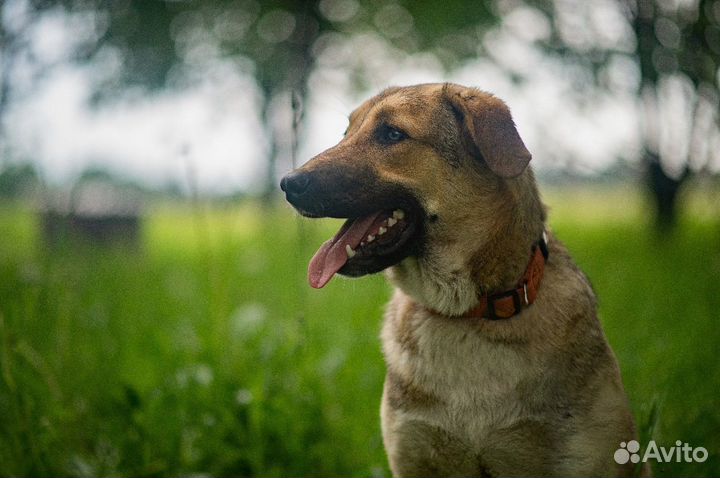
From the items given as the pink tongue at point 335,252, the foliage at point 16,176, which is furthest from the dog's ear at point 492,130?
the foliage at point 16,176

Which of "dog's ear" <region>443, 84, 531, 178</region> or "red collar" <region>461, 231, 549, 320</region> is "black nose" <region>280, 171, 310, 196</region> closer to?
"dog's ear" <region>443, 84, 531, 178</region>

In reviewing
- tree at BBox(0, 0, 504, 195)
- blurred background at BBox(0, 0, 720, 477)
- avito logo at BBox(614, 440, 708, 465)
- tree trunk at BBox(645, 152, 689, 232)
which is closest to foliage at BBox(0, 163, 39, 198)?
blurred background at BBox(0, 0, 720, 477)

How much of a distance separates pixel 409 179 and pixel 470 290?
57 cm

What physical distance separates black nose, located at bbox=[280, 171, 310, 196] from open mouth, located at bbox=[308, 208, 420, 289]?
29 centimetres

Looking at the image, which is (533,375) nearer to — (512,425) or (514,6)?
(512,425)

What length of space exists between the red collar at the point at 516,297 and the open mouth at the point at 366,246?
0.41m

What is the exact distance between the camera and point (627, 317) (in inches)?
216

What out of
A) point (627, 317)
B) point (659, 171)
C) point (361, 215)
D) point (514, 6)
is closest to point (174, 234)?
point (514, 6)

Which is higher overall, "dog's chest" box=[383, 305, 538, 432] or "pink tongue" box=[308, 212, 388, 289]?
"pink tongue" box=[308, 212, 388, 289]

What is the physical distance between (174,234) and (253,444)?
14.2 metres

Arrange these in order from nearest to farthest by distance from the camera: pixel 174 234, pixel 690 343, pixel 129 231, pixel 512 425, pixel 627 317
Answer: pixel 512 425, pixel 690 343, pixel 627 317, pixel 129 231, pixel 174 234

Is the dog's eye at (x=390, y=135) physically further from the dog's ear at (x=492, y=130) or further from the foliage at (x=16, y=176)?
the foliage at (x=16, y=176)

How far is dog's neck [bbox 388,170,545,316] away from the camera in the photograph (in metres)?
2.66

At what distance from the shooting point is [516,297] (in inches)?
103
